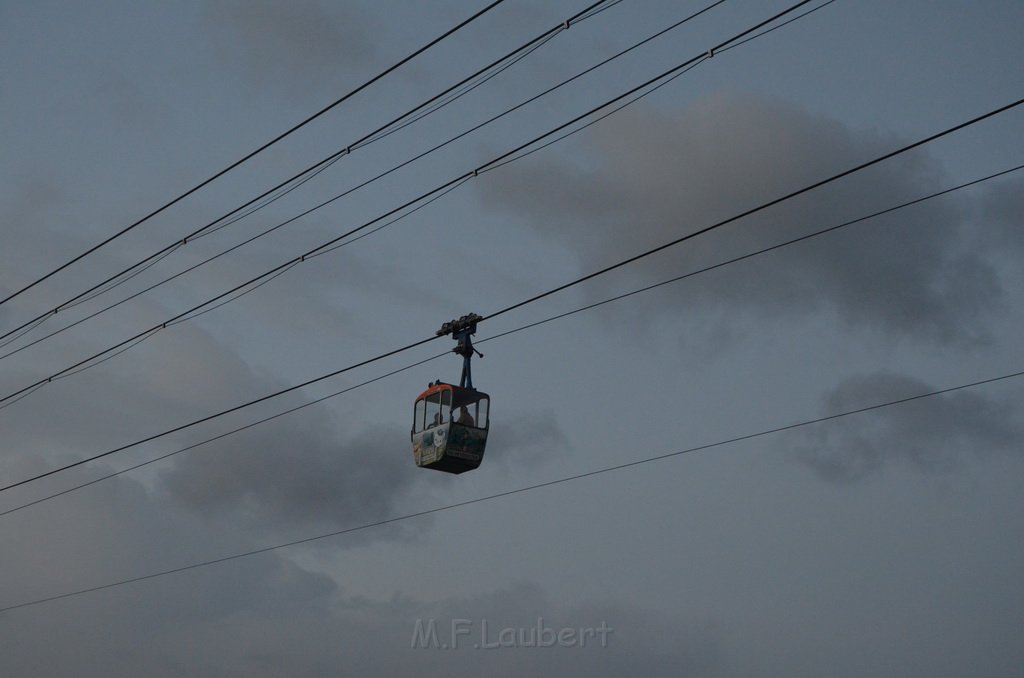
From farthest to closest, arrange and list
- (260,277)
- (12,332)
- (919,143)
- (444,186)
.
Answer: (12,332)
(260,277)
(444,186)
(919,143)

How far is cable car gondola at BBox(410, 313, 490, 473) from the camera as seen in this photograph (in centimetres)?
3281

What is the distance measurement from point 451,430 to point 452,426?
0.36 ft

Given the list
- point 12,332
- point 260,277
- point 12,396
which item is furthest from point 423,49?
point 12,396

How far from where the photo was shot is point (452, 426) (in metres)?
32.8

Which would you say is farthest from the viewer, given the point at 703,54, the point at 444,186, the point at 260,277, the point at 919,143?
the point at 260,277

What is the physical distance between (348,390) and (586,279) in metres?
12.7

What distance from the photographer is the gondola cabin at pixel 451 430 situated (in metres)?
32.8

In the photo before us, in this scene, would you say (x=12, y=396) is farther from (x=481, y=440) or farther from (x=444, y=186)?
(x=444, y=186)

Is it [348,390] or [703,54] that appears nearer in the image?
[703,54]

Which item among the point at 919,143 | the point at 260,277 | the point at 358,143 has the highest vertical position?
the point at 358,143

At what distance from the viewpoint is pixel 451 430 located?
32750mm

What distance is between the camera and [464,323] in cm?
2941

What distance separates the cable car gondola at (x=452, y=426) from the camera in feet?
108

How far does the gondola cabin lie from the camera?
32844 millimetres
